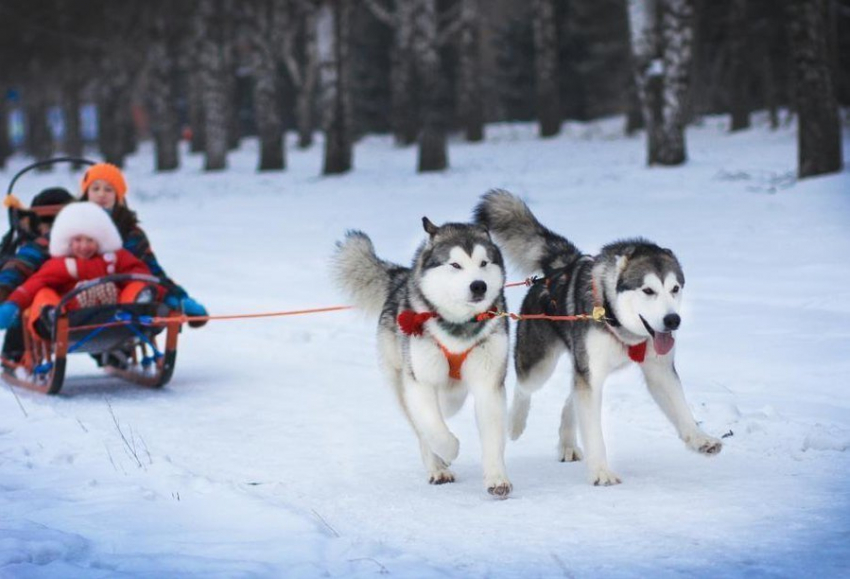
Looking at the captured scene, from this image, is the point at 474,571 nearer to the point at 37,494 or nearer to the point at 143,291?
the point at 37,494

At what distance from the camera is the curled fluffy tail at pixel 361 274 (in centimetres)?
608

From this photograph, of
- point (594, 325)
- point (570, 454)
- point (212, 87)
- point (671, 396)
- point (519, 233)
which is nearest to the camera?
point (594, 325)

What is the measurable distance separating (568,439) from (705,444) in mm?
959

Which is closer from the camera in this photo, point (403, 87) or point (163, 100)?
point (163, 100)

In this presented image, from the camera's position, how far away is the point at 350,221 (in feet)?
55.3

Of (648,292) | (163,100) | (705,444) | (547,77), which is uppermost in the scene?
(547,77)

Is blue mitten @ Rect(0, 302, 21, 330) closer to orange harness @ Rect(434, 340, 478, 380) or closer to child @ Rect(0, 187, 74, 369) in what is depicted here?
child @ Rect(0, 187, 74, 369)

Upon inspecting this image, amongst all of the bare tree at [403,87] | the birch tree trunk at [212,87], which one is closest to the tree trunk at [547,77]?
the bare tree at [403,87]

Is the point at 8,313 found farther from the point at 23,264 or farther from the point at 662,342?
the point at 662,342

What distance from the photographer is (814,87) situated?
549 inches

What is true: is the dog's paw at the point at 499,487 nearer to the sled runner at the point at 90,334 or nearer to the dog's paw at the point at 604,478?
the dog's paw at the point at 604,478

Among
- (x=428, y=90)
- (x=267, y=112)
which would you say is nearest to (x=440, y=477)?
(x=428, y=90)

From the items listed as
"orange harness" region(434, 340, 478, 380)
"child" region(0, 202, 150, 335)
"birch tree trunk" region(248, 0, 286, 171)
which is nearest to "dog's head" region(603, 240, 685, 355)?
"orange harness" region(434, 340, 478, 380)

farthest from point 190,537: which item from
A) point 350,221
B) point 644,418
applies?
point 350,221
